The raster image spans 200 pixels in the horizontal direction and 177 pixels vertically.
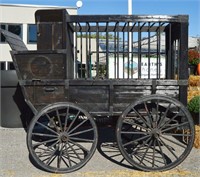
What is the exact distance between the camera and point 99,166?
5090 mm

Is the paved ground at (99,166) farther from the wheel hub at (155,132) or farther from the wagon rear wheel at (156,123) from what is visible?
the wheel hub at (155,132)

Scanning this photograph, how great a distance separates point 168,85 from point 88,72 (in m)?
1.43

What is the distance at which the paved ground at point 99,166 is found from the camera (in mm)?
4727

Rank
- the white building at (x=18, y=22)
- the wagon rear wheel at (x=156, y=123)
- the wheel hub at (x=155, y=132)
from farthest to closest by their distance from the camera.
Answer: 1. the white building at (x=18, y=22)
2. the wheel hub at (x=155, y=132)
3. the wagon rear wheel at (x=156, y=123)

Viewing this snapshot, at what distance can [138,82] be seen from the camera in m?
4.86

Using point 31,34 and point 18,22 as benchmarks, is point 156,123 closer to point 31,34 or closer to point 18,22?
point 31,34

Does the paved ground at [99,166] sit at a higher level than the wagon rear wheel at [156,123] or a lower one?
lower

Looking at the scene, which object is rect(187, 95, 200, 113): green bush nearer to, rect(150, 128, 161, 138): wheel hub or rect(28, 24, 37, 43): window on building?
rect(150, 128, 161, 138): wheel hub

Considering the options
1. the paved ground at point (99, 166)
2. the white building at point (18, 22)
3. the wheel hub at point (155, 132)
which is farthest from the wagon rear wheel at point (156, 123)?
the white building at point (18, 22)

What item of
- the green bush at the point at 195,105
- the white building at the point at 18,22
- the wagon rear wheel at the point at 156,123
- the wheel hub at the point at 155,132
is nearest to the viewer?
the wagon rear wheel at the point at 156,123

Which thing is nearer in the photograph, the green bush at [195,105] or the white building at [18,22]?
the green bush at [195,105]

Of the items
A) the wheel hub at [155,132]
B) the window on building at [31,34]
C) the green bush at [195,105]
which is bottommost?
the wheel hub at [155,132]

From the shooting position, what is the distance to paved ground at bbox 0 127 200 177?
4.73 m

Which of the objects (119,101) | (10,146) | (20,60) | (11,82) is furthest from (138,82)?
(11,82)
